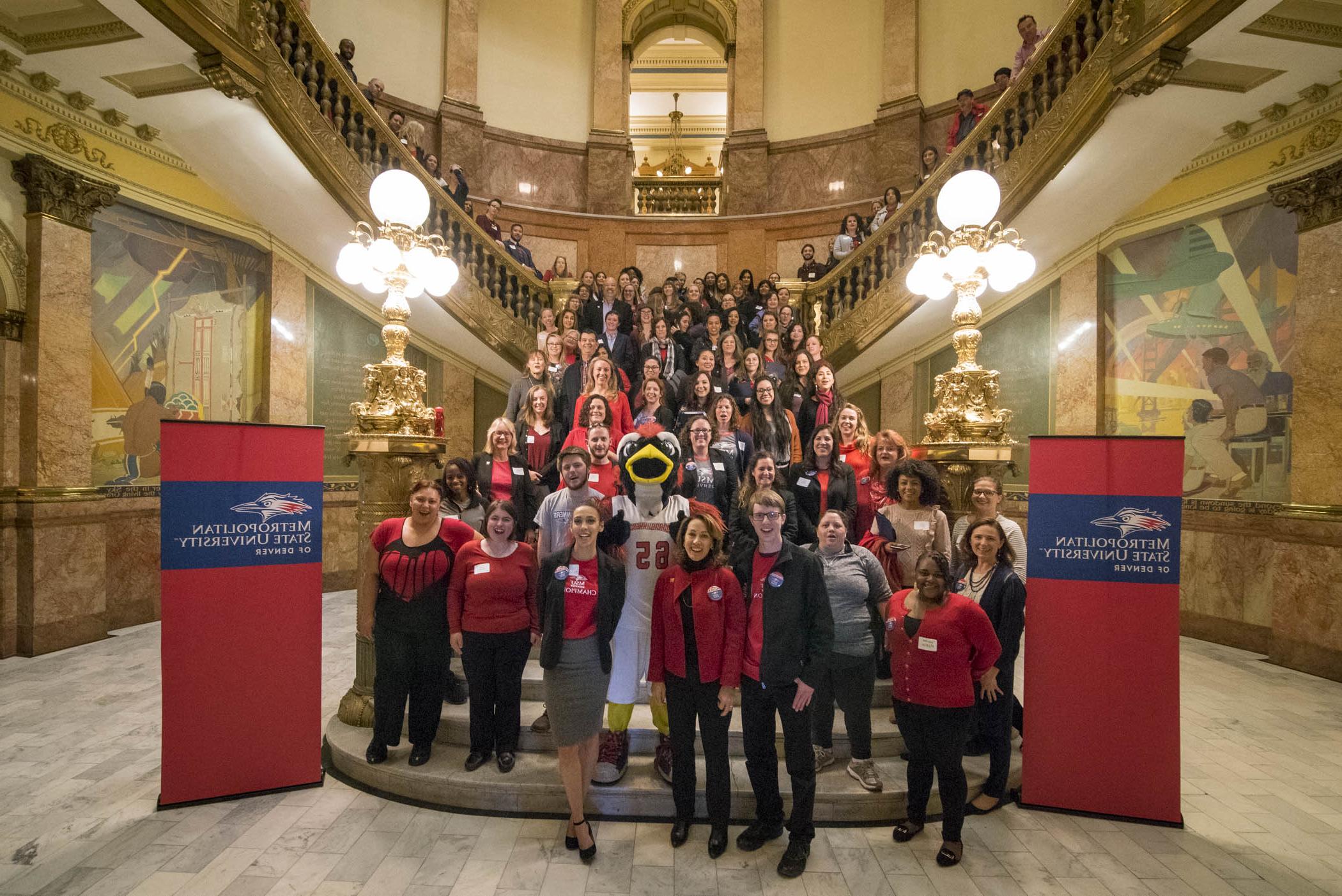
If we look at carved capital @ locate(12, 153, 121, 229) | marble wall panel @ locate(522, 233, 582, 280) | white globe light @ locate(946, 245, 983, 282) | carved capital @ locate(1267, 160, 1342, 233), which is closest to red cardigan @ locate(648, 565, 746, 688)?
white globe light @ locate(946, 245, 983, 282)

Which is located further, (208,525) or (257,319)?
(257,319)

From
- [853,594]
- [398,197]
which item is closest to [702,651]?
[853,594]

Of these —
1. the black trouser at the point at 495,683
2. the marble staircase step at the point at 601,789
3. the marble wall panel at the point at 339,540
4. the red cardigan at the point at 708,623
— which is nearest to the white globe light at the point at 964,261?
the red cardigan at the point at 708,623

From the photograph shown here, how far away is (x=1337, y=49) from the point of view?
552 centimetres

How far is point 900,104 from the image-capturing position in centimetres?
1264

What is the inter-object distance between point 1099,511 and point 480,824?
3.90 metres

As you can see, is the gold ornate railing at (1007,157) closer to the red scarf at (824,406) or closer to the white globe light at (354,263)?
the red scarf at (824,406)

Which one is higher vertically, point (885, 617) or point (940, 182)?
point (940, 182)

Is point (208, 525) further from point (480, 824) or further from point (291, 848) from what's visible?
point (480, 824)

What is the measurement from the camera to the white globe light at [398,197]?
432cm

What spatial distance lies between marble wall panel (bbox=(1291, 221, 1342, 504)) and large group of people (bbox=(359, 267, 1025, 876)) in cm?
446

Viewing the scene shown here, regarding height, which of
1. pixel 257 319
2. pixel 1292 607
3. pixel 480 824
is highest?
Result: pixel 257 319

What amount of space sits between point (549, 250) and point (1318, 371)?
11.9 meters

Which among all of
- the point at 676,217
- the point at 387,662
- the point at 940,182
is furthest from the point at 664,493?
the point at 676,217
